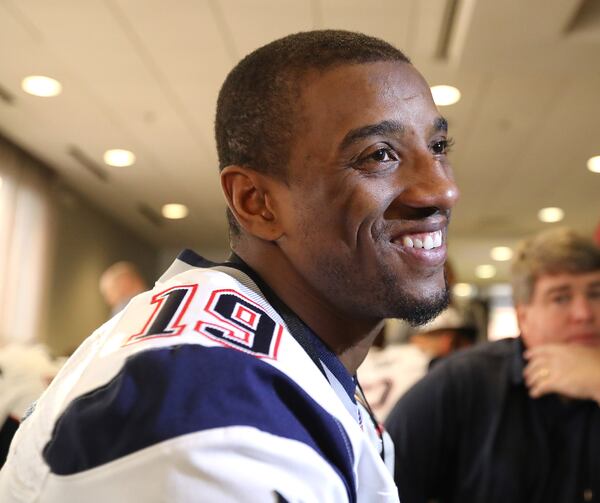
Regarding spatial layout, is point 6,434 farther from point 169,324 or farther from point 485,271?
point 485,271

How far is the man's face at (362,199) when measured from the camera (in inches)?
36.0

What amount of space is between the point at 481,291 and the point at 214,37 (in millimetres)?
11941

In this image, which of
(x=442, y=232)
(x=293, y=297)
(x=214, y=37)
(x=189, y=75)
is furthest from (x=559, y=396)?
(x=189, y=75)

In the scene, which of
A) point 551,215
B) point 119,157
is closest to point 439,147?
point 119,157

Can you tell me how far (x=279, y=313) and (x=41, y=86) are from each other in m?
4.32

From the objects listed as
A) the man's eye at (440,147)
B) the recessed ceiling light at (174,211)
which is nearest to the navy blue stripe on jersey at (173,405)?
the man's eye at (440,147)

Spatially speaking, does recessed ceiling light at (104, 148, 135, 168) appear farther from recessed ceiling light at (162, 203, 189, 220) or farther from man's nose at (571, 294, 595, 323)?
man's nose at (571, 294, 595, 323)

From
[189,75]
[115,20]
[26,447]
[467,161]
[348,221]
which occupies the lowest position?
[26,447]

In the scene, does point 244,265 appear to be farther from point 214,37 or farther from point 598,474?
point 214,37

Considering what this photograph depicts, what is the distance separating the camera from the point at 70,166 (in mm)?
6574

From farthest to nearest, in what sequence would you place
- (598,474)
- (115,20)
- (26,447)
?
(115,20)
(598,474)
(26,447)

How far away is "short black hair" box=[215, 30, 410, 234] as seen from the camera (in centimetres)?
95

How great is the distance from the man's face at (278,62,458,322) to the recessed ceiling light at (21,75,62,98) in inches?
161

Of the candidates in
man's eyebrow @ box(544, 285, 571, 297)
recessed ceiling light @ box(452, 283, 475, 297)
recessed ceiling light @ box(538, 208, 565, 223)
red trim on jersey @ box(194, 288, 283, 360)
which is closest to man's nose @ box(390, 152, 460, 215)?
red trim on jersey @ box(194, 288, 283, 360)
